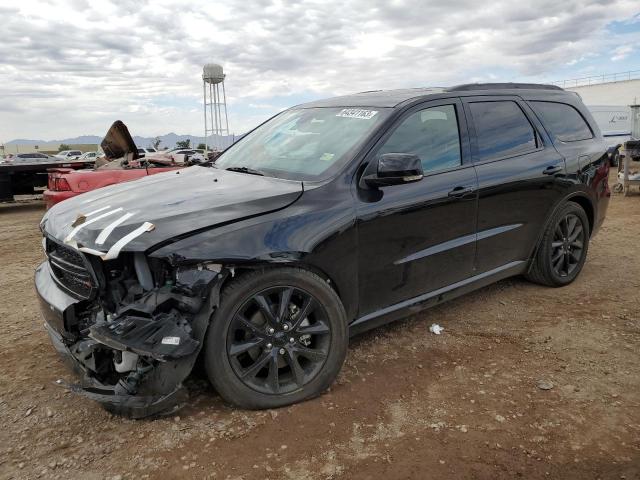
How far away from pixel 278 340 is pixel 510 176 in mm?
2311

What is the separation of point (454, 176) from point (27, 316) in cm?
365

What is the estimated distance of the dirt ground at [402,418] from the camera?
2.43 meters

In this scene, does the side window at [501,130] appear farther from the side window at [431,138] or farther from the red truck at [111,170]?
the red truck at [111,170]

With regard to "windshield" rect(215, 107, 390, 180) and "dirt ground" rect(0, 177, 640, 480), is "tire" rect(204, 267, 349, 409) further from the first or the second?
"windshield" rect(215, 107, 390, 180)

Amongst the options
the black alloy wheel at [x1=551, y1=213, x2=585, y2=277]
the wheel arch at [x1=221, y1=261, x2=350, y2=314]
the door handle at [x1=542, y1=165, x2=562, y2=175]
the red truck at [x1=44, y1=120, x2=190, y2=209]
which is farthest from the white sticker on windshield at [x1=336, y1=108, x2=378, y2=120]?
the red truck at [x1=44, y1=120, x2=190, y2=209]

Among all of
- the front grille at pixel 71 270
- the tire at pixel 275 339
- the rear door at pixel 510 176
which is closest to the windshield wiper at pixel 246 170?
the tire at pixel 275 339

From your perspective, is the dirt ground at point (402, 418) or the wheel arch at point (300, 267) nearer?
the dirt ground at point (402, 418)

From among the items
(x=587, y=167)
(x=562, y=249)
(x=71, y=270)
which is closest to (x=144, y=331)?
(x=71, y=270)

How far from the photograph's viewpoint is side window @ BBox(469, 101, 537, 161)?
392 centimetres

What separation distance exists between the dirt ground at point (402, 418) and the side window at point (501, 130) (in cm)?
136

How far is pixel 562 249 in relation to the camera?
15.5ft

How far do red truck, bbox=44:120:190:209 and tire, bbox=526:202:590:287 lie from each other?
14.2 ft

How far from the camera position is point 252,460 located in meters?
2.47

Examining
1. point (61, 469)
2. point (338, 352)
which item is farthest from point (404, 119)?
point (61, 469)
